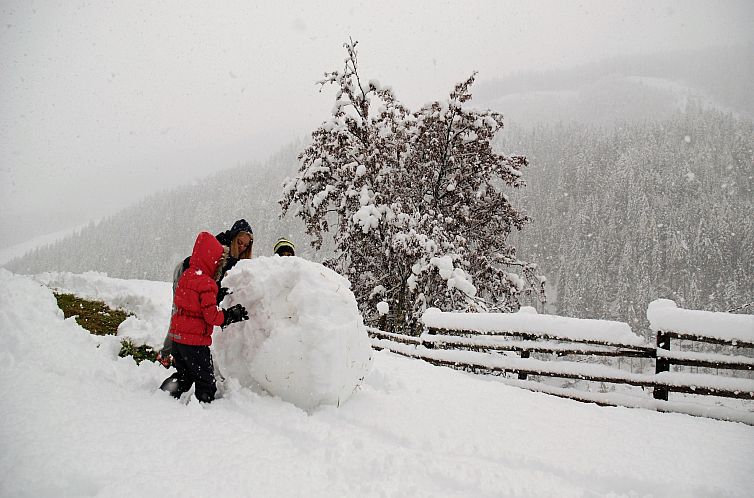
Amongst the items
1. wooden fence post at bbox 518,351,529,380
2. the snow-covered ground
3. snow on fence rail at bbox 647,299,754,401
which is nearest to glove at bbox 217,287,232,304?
the snow-covered ground

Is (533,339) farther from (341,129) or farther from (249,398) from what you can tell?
(341,129)

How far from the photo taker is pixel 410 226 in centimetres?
1078

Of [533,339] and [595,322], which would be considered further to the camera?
[533,339]

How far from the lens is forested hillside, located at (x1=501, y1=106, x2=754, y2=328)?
53938mm

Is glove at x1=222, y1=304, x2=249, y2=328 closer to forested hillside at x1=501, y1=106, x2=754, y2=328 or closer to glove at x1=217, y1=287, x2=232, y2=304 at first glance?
glove at x1=217, y1=287, x2=232, y2=304

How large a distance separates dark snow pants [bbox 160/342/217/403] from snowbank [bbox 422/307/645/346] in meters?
4.67

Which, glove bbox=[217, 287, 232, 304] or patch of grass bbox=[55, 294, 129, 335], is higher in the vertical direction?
glove bbox=[217, 287, 232, 304]

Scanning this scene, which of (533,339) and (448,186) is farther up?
(448,186)

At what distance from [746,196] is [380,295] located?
80845 millimetres

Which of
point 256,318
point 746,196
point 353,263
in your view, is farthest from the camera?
point 746,196

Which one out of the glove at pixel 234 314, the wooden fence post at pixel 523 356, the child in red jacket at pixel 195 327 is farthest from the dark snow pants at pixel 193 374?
the wooden fence post at pixel 523 356

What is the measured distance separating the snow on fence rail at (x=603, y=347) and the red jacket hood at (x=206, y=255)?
15.4ft

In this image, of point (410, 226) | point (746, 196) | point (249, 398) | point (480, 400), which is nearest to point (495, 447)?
point (480, 400)

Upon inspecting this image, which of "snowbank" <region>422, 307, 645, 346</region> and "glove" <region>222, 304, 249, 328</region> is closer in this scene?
"glove" <region>222, 304, 249, 328</region>
